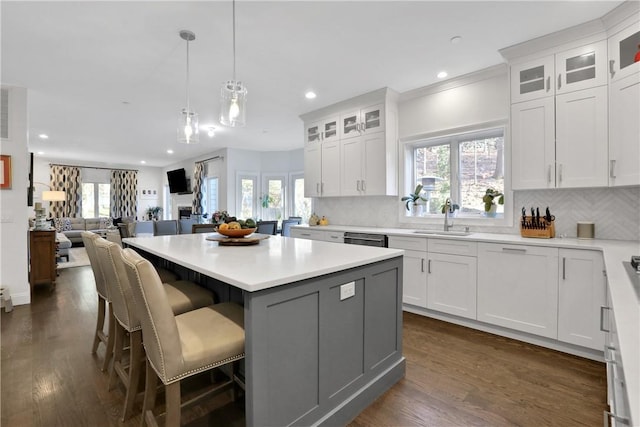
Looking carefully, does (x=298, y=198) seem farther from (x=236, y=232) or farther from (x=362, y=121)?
(x=236, y=232)

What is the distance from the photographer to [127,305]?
5.62ft

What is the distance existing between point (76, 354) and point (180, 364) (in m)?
1.94

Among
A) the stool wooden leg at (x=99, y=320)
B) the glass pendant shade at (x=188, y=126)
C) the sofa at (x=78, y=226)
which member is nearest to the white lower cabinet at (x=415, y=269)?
the glass pendant shade at (x=188, y=126)

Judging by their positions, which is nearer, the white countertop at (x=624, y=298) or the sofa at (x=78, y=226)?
the white countertop at (x=624, y=298)

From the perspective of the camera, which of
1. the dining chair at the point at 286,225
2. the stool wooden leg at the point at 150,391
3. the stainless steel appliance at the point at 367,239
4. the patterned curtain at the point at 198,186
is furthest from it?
the patterned curtain at the point at 198,186

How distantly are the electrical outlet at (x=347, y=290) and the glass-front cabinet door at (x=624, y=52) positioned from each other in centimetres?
265

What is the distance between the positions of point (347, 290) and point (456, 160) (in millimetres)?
2844

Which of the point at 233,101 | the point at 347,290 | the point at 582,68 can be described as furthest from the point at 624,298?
the point at 233,101

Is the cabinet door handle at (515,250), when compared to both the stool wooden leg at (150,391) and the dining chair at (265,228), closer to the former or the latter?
the stool wooden leg at (150,391)

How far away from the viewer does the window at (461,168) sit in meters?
3.57

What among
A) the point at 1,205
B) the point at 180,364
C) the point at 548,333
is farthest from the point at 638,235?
the point at 1,205

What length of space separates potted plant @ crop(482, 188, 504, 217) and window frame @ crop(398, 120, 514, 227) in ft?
0.22

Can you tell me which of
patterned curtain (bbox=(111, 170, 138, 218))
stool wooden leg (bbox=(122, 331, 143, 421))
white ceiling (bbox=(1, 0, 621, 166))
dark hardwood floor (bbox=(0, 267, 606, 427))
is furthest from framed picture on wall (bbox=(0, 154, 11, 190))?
patterned curtain (bbox=(111, 170, 138, 218))

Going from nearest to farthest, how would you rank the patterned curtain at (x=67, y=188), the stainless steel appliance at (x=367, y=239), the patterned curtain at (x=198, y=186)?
the stainless steel appliance at (x=367, y=239), the patterned curtain at (x=198, y=186), the patterned curtain at (x=67, y=188)
